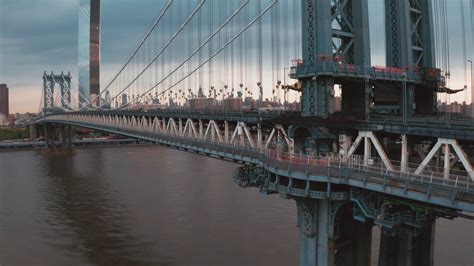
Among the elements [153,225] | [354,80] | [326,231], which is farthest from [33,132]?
[326,231]

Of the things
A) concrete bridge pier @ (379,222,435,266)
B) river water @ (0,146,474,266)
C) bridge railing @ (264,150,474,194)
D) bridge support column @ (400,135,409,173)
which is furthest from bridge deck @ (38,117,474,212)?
concrete bridge pier @ (379,222,435,266)

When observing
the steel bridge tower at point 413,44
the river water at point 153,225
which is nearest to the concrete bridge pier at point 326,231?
the river water at point 153,225

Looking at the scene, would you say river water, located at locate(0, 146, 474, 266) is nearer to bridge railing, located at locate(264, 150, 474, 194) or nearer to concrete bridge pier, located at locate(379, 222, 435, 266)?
Answer: concrete bridge pier, located at locate(379, 222, 435, 266)

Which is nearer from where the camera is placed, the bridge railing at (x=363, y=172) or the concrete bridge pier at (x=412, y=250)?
the bridge railing at (x=363, y=172)

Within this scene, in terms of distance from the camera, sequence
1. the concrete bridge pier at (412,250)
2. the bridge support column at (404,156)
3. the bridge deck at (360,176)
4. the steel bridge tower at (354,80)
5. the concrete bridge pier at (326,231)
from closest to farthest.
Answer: the bridge deck at (360,176) → the bridge support column at (404,156) → the concrete bridge pier at (326,231) → the steel bridge tower at (354,80) → the concrete bridge pier at (412,250)

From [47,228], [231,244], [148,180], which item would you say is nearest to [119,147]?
[148,180]

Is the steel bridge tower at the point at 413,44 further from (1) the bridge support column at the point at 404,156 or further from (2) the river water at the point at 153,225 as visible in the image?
(2) the river water at the point at 153,225

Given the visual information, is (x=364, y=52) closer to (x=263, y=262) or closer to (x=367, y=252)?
(x=367, y=252)
